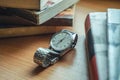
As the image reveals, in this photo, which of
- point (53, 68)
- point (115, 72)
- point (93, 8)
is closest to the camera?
point (115, 72)

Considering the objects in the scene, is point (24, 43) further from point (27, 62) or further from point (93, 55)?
point (93, 55)

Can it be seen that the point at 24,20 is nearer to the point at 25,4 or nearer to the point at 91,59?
the point at 25,4

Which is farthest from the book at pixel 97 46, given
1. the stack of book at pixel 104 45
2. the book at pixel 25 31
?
the book at pixel 25 31

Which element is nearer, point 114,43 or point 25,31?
point 114,43

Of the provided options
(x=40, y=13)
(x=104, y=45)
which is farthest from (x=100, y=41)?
(x=40, y=13)

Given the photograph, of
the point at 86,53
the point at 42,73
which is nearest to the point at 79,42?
the point at 86,53

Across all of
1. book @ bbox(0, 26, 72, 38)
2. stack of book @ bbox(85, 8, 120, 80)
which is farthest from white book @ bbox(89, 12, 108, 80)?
book @ bbox(0, 26, 72, 38)

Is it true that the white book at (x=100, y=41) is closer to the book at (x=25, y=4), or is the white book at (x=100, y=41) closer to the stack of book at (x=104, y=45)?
the stack of book at (x=104, y=45)
